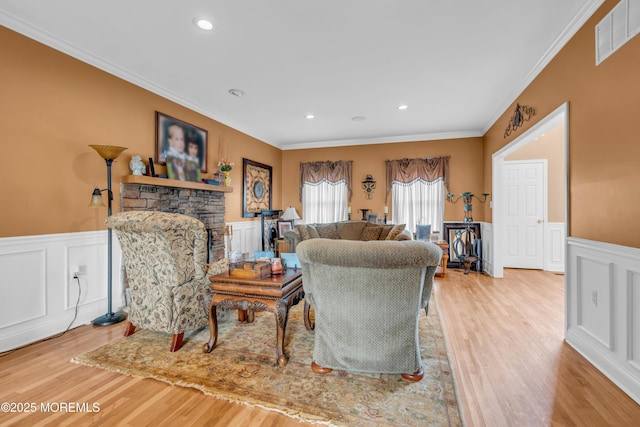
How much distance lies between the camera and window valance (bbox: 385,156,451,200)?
5.65m

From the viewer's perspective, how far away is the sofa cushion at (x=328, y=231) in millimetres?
4739

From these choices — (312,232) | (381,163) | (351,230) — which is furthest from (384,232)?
(381,163)

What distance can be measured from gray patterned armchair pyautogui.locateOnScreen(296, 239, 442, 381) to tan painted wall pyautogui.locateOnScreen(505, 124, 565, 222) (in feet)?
16.7

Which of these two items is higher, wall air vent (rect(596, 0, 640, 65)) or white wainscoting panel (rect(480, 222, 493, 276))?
wall air vent (rect(596, 0, 640, 65))

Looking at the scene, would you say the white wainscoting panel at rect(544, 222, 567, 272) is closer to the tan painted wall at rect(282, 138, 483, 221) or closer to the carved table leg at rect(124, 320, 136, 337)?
the tan painted wall at rect(282, 138, 483, 221)

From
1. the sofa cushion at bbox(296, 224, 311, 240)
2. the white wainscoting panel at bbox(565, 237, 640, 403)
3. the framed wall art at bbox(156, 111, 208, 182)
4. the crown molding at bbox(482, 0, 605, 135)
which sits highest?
the crown molding at bbox(482, 0, 605, 135)

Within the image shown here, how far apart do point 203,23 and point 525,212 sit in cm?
619

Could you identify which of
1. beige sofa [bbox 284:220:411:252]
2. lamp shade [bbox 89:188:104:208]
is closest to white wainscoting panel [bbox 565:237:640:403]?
beige sofa [bbox 284:220:411:252]

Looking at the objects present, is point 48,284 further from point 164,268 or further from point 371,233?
point 371,233

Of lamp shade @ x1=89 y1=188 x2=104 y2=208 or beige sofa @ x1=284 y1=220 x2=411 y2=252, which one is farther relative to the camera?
beige sofa @ x1=284 y1=220 x2=411 y2=252

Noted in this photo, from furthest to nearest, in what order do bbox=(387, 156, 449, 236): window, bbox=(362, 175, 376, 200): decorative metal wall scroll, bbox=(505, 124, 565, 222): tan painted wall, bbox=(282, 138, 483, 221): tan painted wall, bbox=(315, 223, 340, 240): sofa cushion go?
bbox=(362, 175, 376, 200): decorative metal wall scroll
bbox=(387, 156, 449, 236): window
bbox=(282, 138, 483, 221): tan painted wall
bbox=(505, 124, 565, 222): tan painted wall
bbox=(315, 223, 340, 240): sofa cushion

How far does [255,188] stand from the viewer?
18.7ft

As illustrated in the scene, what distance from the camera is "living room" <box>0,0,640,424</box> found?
1836mm

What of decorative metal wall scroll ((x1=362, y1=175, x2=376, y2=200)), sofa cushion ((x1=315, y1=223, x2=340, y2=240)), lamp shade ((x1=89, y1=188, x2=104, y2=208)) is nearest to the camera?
lamp shade ((x1=89, y1=188, x2=104, y2=208))
